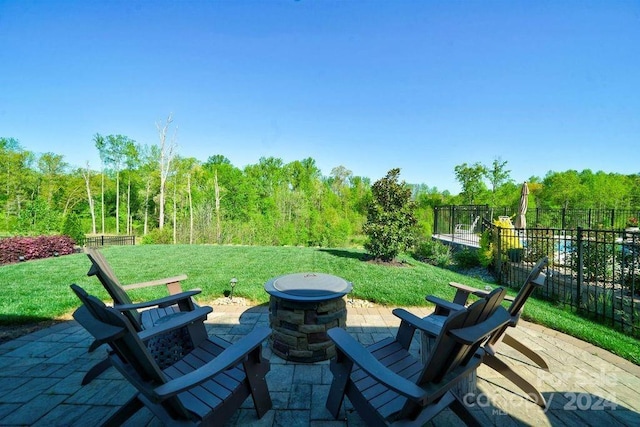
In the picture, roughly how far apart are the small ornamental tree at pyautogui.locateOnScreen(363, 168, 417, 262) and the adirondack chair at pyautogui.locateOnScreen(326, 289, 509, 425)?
580cm

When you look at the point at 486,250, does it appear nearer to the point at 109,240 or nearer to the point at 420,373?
the point at 420,373

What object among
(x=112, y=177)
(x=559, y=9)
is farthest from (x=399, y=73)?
(x=112, y=177)

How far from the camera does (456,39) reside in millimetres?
7230

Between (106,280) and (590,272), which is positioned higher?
(106,280)

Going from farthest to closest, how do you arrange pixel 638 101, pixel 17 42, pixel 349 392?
pixel 638 101, pixel 17 42, pixel 349 392

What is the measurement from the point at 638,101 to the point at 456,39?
1312 cm

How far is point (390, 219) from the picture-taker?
7754mm

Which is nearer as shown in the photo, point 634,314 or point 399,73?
point 634,314

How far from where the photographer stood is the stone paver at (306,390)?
6.48ft

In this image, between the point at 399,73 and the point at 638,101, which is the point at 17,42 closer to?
the point at 399,73

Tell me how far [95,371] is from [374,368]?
2.45 m

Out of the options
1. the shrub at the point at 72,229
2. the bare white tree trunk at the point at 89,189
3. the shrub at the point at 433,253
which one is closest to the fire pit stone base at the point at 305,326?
the shrub at the point at 433,253

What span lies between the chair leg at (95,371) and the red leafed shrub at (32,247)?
32.5 feet

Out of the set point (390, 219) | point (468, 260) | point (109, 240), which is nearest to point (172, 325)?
point (390, 219)
